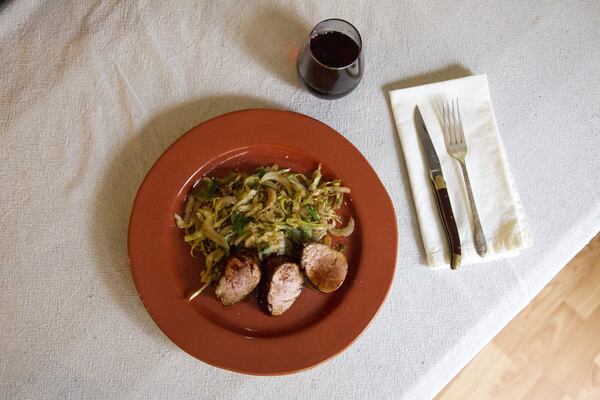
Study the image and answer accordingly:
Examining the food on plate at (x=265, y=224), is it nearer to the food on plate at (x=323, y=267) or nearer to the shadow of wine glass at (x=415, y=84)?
the food on plate at (x=323, y=267)

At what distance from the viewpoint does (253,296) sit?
3.60 ft

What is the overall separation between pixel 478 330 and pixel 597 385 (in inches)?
39.3

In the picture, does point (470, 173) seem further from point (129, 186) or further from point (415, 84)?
point (129, 186)

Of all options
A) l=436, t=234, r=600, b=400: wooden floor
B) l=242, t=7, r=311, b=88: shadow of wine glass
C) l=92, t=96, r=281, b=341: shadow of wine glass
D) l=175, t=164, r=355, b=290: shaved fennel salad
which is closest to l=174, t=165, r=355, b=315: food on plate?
l=175, t=164, r=355, b=290: shaved fennel salad

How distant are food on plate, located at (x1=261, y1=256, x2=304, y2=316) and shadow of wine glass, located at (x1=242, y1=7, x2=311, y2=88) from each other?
1.51 ft

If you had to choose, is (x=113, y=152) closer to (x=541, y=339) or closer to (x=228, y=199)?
(x=228, y=199)

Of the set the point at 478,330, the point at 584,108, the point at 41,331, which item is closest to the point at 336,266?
the point at 478,330

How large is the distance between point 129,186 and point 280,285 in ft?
1.40

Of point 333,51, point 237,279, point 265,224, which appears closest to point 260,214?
point 265,224

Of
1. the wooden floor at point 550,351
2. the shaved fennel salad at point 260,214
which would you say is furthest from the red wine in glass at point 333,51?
the wooden floor at point 550,351

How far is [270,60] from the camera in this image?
1.24 m

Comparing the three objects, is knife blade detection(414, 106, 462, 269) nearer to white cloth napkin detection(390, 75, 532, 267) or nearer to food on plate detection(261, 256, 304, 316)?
white cloth napkin detection(390, 75, 532, 267)

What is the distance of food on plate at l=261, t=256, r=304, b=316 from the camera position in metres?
1.04

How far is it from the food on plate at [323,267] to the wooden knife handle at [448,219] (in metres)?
0.28
